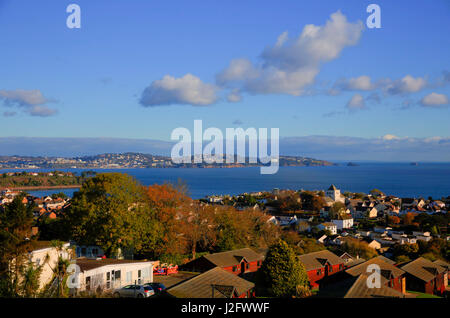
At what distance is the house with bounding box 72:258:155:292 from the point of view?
1430 centimetres

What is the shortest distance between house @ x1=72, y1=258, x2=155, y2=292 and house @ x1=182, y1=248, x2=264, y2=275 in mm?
4592

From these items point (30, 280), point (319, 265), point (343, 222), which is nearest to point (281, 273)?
point (319, 265)

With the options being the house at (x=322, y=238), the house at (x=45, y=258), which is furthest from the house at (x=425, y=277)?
the house at (x=45, y=258)

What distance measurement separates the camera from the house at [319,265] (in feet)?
74.8

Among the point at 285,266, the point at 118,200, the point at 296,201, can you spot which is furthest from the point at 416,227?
the point at 118,200

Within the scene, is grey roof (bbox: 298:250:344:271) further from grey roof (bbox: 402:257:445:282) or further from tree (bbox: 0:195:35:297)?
tree (bbox: 0:195:35:297)

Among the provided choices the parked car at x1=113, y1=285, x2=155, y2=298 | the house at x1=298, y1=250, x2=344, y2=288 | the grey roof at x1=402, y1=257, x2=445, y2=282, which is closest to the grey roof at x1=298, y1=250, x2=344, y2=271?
the house at x1=298, y1=250, x2=344, y2=288

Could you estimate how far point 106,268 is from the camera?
15570 mm

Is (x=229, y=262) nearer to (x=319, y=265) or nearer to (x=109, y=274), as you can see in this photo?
(x=319, y=265)

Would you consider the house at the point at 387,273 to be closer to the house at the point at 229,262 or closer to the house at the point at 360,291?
the house at the point at 360,291

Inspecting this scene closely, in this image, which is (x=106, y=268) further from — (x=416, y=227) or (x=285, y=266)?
(x=416, y=227)

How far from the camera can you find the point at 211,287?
46.2 ft
